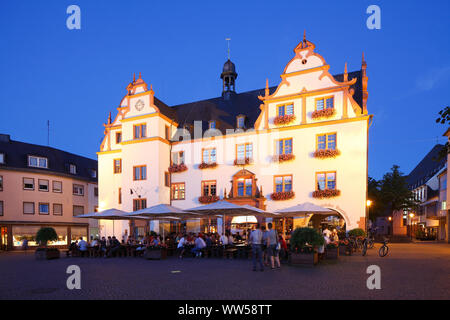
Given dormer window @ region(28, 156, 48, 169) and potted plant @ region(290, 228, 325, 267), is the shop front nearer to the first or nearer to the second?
dormer window @ region(28, 156, 48, 169)

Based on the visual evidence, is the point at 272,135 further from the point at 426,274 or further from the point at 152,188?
the point at 426,274

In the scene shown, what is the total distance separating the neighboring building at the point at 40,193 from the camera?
115 ft

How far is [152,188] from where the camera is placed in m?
29.4

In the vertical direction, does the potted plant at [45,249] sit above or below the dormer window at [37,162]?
below

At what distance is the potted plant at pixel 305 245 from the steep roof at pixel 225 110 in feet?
52.5

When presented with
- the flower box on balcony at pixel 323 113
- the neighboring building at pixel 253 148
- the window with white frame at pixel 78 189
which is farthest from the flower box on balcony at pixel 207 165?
the window with white frame at pixel 78 189

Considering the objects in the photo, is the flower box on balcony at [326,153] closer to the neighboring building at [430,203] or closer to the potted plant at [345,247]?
the potted plant at [345,247]

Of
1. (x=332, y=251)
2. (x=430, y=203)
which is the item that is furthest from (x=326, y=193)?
(x=430, y=203)

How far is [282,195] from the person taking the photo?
25.1 metres

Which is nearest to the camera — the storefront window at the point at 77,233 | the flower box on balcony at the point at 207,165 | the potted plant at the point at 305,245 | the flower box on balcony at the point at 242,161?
the potted plant at the point at 305,245
